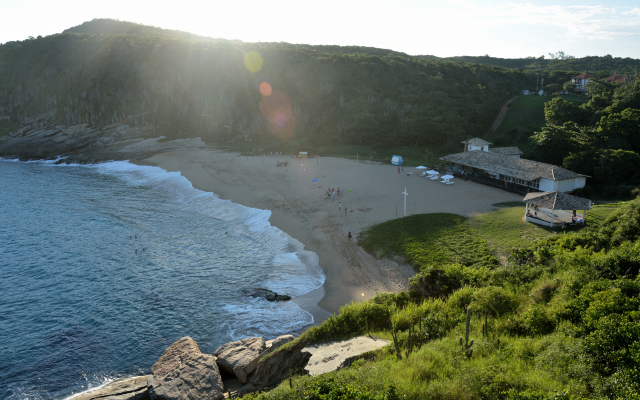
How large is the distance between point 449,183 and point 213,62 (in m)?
79.1

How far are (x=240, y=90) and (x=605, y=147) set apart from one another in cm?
7383

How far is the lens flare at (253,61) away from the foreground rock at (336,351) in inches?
3543

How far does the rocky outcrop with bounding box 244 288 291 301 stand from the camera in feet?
65.4

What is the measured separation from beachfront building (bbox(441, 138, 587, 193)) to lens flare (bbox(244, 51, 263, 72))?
215 ft

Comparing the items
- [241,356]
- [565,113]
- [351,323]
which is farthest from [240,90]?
[351,323]

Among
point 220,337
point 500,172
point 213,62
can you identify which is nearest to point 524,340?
point 220,337

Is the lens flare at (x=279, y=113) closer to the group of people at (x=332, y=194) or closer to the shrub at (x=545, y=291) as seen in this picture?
the group of people at (x=332, y=194)

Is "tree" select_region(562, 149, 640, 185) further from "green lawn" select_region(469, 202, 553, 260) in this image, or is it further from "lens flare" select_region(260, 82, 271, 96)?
"lens flare" select_region(260, 82, 271, 96)

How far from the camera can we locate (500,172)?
3525 cm

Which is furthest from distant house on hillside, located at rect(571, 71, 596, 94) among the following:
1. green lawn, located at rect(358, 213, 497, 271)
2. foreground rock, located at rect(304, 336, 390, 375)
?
foreground rock, located at rect(304, 336, 390, 375)

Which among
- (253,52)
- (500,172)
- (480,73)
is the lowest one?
(500,172)

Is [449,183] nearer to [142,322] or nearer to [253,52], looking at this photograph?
[142,322]

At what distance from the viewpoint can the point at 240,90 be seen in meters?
87.4

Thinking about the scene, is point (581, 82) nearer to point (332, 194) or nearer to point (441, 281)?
point (332, 194)
